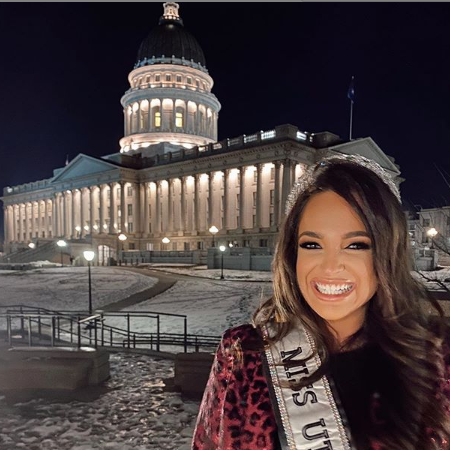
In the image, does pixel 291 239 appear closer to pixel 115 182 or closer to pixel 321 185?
pixel 321 185

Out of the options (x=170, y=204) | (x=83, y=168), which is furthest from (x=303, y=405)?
(x=83, y=168)

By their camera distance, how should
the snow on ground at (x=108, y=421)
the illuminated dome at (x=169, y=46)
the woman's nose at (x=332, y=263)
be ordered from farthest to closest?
1. the illuminated dome at (x=169, y=46)
2. the snow on ground at (x=108, y=421)
3. the woman's nose at (x=332, y=263)

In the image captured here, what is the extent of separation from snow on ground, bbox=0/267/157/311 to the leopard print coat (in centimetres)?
2236

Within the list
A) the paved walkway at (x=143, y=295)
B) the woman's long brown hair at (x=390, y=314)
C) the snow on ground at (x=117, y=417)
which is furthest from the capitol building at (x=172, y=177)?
the woman's long brown hair at (x=390, y=314)

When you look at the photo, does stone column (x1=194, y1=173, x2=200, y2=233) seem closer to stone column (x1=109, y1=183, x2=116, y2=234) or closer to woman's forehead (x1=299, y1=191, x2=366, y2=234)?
stone column (x1=109, y1=183, x2=116, y2=234)

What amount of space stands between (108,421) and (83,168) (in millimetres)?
82922

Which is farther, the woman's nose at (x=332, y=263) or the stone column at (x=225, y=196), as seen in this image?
the stone column at (x=225, y=196)

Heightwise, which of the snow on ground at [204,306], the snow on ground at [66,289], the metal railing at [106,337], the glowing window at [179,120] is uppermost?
the glowing window at [179,120]

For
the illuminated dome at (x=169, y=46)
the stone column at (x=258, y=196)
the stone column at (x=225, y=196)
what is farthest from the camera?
the illuminated dome at (x=169, y=46)

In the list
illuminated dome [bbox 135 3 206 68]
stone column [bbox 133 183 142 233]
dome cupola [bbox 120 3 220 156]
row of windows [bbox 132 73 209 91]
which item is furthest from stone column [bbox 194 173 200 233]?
illuminated dome [bbox 135 3 206 68]

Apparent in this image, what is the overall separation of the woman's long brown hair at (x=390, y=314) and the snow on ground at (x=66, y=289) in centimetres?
2238

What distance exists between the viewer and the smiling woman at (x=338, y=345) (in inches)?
69.9

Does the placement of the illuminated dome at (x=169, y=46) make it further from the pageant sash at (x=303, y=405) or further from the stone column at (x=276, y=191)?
the pageant sash at (x=303, y=405)

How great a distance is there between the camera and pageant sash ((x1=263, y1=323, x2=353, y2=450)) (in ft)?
5.60
